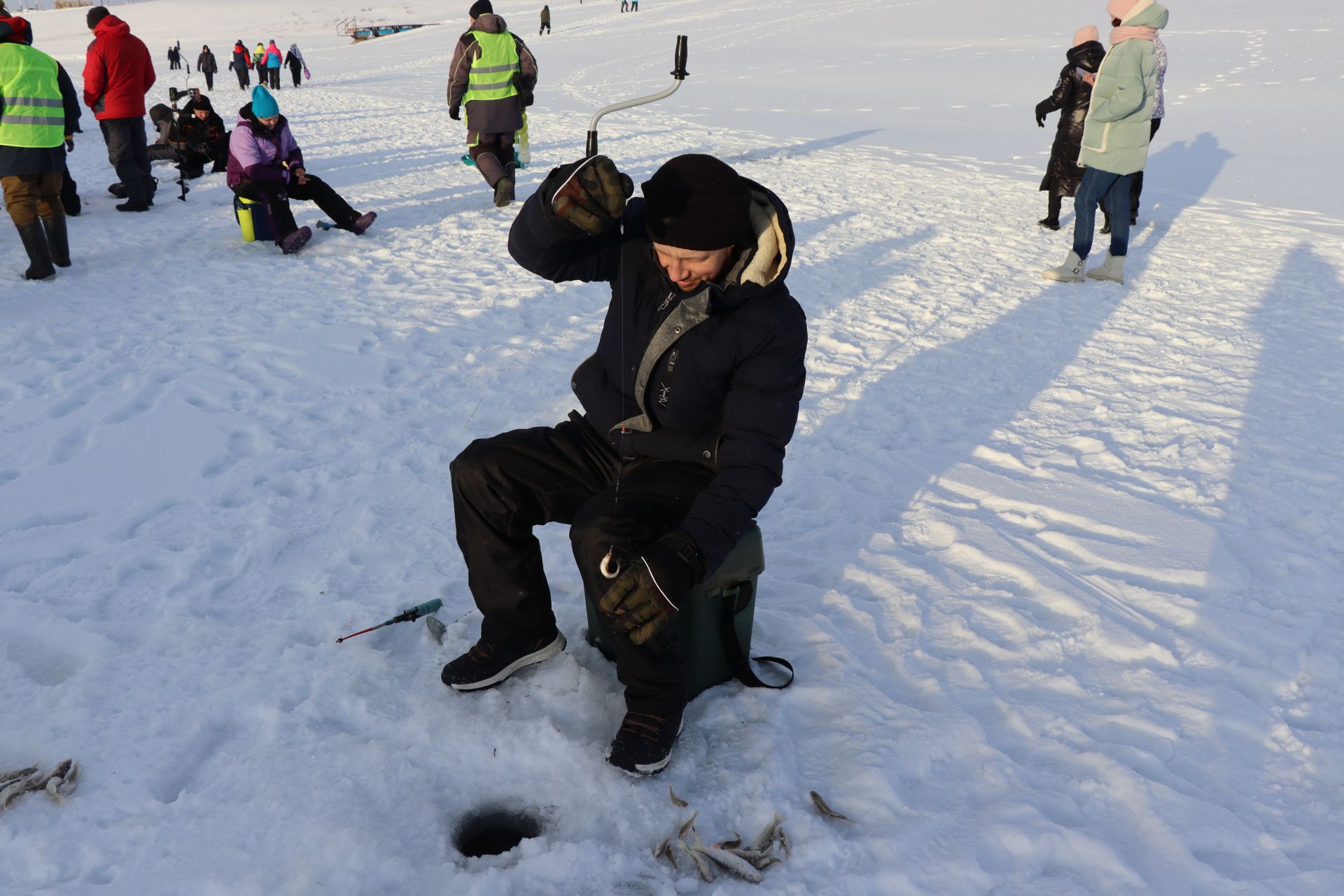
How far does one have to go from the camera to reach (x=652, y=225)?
2.21 m

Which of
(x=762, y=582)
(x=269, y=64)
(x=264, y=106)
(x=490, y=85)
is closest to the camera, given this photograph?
(x=762, y=582)

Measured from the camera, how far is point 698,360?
2316 mm

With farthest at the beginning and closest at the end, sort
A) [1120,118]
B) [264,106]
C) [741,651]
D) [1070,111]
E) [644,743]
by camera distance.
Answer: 1. [1070,111]
2. [264,106]
3. [1120,118]
4. [741,651]
5. [644,743]

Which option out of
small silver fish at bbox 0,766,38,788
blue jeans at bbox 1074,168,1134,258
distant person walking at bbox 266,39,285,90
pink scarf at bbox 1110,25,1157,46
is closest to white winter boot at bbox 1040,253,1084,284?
blue jeans at bbox 1074,168,1134,258

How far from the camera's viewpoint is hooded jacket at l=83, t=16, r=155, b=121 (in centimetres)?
789

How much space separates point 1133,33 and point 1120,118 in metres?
0.57

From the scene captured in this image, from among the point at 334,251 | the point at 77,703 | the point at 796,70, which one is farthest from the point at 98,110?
the point at 796,70

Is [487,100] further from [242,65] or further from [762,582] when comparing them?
[242,65]

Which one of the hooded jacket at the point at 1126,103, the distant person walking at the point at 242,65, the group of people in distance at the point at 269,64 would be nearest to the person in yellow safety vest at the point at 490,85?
the hooded jacket at the point at 1126,103

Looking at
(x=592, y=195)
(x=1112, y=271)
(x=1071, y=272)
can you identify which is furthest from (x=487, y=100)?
(x=592, y=195)

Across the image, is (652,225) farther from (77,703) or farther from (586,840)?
(77,703)

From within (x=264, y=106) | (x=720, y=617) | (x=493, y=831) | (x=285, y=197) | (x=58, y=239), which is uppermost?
(x=264, y=106)

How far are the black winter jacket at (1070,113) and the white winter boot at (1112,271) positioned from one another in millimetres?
797

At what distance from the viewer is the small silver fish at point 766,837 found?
6.89 feet
